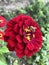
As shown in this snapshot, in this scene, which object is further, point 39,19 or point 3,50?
point 39,19

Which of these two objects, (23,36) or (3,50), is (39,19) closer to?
(23,36)

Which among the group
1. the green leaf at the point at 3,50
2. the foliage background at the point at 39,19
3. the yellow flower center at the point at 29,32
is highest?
the yellow flower center at the point at 29,32

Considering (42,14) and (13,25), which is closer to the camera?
(13,25)

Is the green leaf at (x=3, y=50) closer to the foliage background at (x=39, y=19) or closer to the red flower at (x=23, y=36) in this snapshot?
the red flower at (x=23, y=36)

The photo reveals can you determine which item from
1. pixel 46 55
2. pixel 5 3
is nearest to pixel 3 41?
pixel 46 55

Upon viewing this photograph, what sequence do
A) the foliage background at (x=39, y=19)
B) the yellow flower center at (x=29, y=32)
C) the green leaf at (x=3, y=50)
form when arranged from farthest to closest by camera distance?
the foliage background at (x=39, y=19) < the yellow flower center at (x=29, y=32) < the green leaf at (x=3, y=50)

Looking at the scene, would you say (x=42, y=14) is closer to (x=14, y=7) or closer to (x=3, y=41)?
(x=14, y=7)

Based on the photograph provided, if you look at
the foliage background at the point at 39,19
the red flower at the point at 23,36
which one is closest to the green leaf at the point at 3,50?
the red flower at the point at 23,36

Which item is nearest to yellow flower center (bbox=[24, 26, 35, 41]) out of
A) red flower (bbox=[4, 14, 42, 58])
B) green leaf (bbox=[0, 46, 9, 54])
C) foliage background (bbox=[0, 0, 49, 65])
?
red flower (bbox=[4, 14, 42, 58])

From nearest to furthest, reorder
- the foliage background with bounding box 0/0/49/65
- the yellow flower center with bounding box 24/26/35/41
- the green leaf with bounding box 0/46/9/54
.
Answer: the green leaf with bounding box 0/46/9/54 → the yellow flower center with bounding box 24/26/35/41 → the foliage background with bounding box 0/0/49/65

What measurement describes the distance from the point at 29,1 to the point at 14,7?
264 millimetres

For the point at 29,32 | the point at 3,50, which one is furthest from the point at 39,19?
the point at 3,50

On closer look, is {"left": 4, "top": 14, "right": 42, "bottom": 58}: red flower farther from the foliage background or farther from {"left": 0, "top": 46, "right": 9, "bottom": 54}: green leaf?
the foliage background

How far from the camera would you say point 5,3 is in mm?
3479
